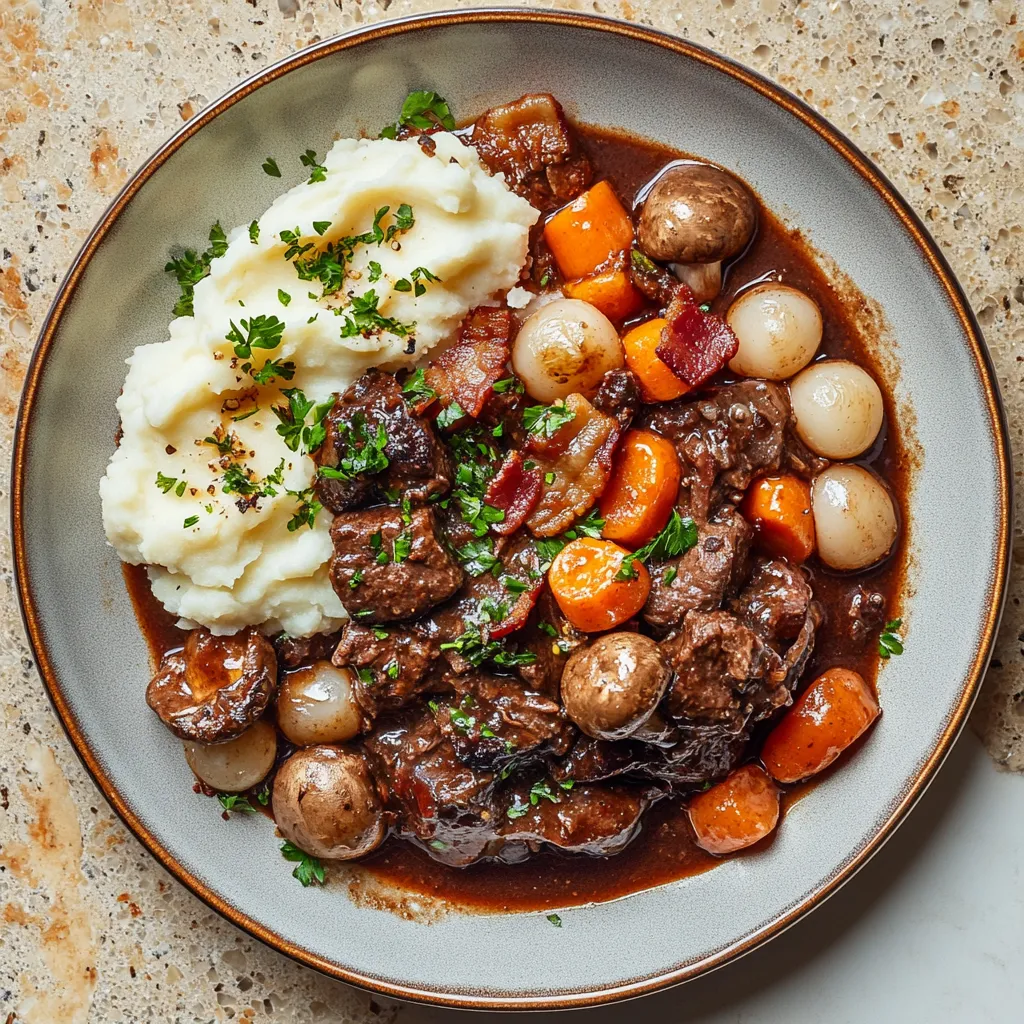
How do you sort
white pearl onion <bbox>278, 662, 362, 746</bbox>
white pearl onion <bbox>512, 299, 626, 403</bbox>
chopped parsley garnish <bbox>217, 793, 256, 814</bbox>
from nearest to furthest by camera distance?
white pearl onion <bbox>512, 299, 626, 403</bbox>
white pearl onion <bbox>278, 662, 362, 746</bbox>
chopped parsley garnish <bbox>217, 793, 256, 814</bbox>

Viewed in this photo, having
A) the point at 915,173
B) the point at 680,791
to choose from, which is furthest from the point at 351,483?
the point at 915,173

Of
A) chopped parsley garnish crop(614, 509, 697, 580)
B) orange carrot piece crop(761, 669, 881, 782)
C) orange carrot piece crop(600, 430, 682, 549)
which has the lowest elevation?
orange carrot piece crop(761, 669, 881, 782)

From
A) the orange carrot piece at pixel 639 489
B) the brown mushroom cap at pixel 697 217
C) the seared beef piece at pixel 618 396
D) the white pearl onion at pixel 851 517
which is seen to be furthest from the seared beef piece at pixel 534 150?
the white pearl onion at pixel 851 517

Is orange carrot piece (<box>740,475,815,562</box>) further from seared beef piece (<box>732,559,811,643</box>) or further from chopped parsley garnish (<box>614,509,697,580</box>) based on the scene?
chopped parsley garnish (<box>614,509,697,580</box>)

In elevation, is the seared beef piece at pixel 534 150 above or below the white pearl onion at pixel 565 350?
above

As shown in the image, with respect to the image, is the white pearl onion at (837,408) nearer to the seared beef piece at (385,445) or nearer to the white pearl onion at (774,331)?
the white pearl onion at (774,331)

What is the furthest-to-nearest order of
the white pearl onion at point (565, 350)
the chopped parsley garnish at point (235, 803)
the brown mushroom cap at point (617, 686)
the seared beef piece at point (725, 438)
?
the chopped parsley garnish at point (235, 803) → the seared beef piece at point (725, 438) → the white pearl onion at point (565, 350) → the brown mushroom cap at point (617, 686)

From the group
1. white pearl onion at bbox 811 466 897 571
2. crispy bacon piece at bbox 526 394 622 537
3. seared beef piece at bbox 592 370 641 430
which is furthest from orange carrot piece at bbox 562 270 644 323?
white pearl onion at bbox 811 466 897 571
